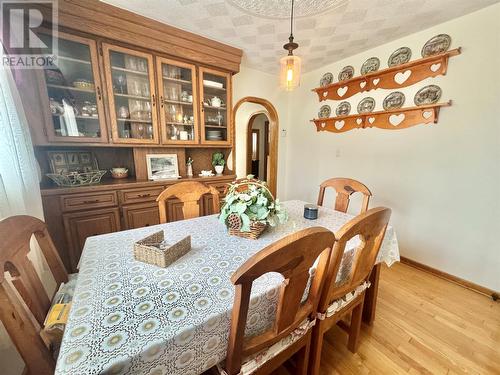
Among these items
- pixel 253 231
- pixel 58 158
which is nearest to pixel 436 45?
pixel 253 231

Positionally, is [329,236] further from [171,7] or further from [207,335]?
[171,7]

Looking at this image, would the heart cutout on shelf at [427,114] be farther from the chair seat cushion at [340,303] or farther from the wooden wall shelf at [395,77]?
the chair seat cushion at [340,303]

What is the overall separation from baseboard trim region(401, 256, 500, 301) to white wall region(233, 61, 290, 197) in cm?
202

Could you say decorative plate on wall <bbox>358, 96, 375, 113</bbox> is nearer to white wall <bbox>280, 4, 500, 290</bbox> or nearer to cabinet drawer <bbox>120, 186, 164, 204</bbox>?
white wall <bbox>280, 4, 500, 290</bbox>

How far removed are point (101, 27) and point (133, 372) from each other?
237cm

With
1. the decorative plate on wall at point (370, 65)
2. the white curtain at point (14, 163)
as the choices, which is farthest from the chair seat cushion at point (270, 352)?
the decorative plate on wall at point (370, 65)

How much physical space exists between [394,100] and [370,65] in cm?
53

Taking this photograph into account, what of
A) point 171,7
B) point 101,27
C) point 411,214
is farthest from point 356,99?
point 101,27

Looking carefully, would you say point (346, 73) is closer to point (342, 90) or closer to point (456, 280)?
point (342, 90)

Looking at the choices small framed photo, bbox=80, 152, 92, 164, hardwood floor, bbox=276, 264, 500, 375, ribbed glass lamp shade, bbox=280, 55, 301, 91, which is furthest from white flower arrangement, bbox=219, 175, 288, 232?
small framed photo, bbox=80, 152, 92, 164

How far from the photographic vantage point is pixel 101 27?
1706 millimetres

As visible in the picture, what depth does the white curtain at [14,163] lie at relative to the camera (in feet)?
3.77

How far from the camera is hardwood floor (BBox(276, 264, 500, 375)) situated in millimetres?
1197

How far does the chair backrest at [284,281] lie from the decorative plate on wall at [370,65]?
2533mm
